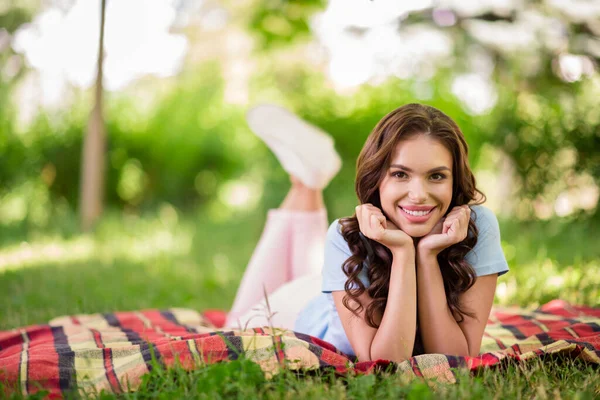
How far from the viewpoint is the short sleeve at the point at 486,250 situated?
2.41m

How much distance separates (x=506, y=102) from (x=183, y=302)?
459cm

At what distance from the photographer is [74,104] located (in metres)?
8.94

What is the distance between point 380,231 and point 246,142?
812cm

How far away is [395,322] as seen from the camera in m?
2.28

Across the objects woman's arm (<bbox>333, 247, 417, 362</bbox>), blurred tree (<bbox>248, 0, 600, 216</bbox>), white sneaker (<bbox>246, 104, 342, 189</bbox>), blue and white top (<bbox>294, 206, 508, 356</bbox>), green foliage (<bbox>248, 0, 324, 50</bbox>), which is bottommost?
woman's arm (<bbox>333, 247, 417, 362</bbox>)

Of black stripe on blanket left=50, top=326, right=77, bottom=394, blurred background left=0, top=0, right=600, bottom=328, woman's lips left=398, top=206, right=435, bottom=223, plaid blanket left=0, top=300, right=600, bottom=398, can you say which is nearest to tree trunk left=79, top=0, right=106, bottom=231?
blurred background left=0, top=0, right=600, bottom=328

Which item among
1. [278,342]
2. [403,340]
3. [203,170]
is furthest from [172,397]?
[203,170]

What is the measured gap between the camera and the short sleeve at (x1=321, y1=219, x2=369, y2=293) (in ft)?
8.04

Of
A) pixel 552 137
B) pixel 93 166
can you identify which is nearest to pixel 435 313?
pixel 552 137

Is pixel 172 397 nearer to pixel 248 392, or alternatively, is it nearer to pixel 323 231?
pixel 248 392

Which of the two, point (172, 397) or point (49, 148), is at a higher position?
point (49, 148)

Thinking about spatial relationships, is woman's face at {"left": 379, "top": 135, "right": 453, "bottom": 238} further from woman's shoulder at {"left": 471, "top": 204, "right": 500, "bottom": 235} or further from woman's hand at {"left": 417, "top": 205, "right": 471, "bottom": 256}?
woman's shoulder at {"left": 471, "top": 204, "right": 500, "bottom": 235}

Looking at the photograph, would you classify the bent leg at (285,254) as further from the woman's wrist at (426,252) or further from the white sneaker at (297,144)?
the woman's wrist at (426,252)

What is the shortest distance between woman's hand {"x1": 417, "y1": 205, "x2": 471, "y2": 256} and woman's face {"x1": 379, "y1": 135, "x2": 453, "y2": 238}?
0.15ft
